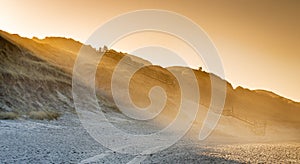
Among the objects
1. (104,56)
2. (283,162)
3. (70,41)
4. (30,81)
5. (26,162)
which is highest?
(70,41)

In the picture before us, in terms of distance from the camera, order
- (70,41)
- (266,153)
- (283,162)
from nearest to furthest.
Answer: (283,162)
(266,153)
(70,41)

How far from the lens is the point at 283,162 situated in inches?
798

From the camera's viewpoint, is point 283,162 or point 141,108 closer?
point 283,162

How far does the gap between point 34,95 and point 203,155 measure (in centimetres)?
3974

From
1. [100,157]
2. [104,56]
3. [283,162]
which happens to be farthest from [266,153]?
[104,56]

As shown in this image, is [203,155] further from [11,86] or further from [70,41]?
[70,41]

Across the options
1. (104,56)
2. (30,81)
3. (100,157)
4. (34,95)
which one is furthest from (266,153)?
(104,56)

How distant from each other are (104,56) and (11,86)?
91.8m

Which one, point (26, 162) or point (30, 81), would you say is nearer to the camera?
point (26, 162)

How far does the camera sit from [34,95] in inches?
2119

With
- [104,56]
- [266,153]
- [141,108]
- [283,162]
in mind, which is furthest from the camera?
[104,56]

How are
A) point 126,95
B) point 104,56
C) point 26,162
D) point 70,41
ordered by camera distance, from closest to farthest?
1. point 26,162
2. point 126,95
3. point 104,56
4. point 70,41

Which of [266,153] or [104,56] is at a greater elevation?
[104,56]

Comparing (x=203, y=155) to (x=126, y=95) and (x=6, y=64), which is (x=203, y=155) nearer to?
(x=6, y=64)
